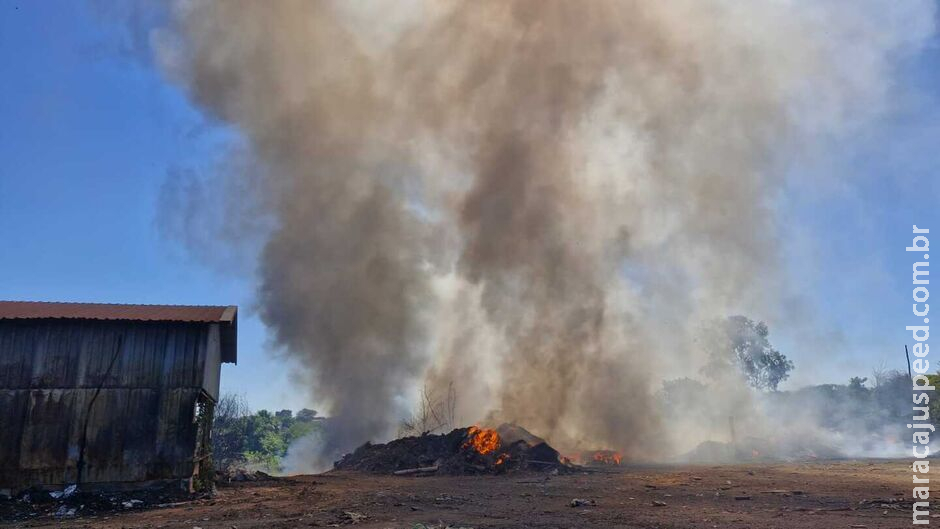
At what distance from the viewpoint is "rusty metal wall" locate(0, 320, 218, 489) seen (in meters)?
13.9

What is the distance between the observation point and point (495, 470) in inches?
818

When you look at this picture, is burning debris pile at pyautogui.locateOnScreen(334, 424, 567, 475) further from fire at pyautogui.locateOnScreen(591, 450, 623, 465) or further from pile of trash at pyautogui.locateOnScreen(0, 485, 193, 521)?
pile of trash at pyautogui.locateOnScreen(0, 485, 193, 521)

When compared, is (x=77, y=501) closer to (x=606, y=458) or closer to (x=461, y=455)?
(x=461, y=455)

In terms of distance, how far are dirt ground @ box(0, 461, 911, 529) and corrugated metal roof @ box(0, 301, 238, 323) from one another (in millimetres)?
4610

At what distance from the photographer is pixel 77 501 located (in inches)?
521

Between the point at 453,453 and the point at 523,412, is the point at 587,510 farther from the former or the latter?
the point at 523,412

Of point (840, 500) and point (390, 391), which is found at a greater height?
point (390, 391)

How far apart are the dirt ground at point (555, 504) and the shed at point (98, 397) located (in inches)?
78.2

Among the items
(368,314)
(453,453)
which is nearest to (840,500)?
(453,453)

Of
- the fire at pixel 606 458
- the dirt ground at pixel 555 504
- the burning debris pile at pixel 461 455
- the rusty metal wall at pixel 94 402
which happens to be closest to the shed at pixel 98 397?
the rusty metal wall at pixel 94 402

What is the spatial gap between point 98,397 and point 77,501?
2.41 m

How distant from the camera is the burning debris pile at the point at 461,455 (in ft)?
69.6

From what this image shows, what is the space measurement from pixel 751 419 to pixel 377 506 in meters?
33.5

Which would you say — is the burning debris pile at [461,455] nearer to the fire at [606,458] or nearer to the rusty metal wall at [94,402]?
the fire at [606,458]
